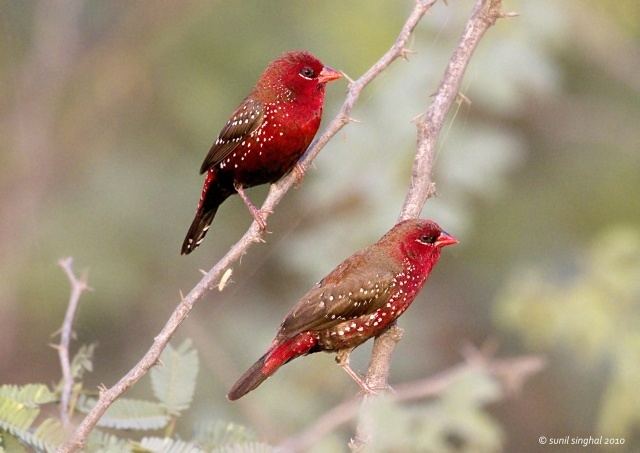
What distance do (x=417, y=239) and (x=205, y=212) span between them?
1.05 m

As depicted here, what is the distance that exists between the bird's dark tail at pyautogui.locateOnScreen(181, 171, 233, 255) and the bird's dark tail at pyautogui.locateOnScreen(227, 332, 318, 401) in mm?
677

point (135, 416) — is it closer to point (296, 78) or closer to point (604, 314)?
point (296, 78)

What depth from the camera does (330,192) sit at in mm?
8836

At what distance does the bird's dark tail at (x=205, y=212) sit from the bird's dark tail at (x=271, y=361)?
0.68m

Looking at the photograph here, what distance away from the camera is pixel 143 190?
12.9m

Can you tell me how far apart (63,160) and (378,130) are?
17.6 ft

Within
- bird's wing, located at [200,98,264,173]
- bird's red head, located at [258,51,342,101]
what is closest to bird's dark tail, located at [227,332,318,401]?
bird's wing, located at [200,98,264,173]

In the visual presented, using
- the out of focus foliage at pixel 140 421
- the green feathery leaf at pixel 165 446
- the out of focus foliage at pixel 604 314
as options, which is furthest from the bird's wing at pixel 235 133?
the out of focus foliage at pixel 604 314

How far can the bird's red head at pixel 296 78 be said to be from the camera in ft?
19.5

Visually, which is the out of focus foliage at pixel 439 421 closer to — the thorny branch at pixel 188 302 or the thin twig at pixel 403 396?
the thin twig at pixel 403 396

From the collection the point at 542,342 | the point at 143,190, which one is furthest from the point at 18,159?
the point at 542,342

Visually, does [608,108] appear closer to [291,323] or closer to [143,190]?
[143,190]

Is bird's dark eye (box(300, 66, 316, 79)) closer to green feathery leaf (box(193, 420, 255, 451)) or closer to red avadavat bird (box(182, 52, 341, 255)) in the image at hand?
red avadavat bird (box(182, 52, 341, 255))

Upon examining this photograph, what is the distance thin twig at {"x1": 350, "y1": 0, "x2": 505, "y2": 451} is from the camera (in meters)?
5.03
